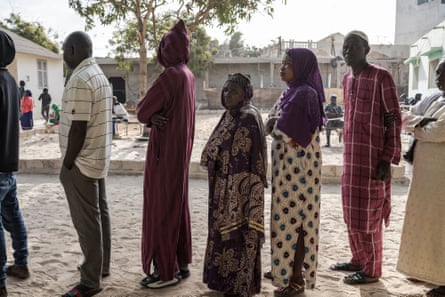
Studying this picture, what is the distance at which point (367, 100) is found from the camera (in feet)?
10.7

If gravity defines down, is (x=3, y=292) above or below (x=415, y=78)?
below

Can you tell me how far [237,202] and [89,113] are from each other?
3.78 feet

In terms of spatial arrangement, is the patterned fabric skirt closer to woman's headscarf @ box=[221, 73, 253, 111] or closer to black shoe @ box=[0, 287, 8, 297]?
woman's headscarf @ box=[221, 73, 253, 111]

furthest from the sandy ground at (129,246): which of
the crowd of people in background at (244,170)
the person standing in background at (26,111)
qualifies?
the person standing in background at (26,111)

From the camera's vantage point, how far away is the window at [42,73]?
21.0 meters

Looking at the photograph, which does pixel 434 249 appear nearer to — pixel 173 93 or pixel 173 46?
pixel 173 93

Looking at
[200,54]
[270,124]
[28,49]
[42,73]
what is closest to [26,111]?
[28,49]

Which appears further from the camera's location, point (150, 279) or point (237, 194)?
point (150, 279)

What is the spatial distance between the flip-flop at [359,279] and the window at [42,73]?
20432 millimetres

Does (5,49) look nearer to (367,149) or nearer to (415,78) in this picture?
(367,149)

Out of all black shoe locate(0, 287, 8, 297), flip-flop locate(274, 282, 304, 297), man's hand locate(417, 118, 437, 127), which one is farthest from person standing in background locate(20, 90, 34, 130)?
man's hand locate(417, 118, 437, 127)

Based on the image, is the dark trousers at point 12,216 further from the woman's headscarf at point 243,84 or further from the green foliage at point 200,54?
the green foliage at point 200,54

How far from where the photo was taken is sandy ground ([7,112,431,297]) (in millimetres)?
3291

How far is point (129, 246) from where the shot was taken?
4281mm
